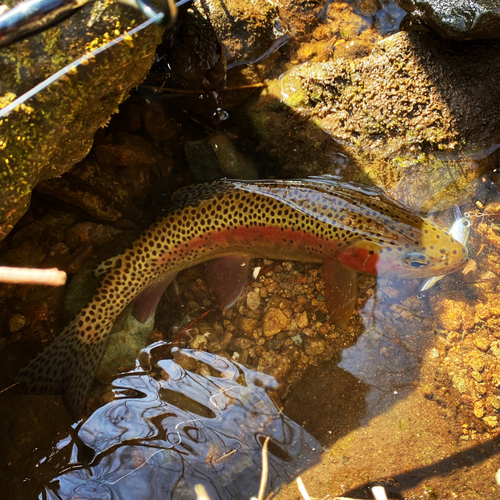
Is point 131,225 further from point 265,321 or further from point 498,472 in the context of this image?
point 498,472

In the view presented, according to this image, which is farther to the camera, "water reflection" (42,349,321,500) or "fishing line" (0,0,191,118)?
"water reflection" (42,349,321,500)

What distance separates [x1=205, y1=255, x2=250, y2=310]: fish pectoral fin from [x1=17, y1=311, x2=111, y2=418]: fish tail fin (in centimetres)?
133

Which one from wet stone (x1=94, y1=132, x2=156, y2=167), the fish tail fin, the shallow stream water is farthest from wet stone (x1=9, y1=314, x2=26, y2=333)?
wet stone (x1=94, y1=132, x2=156, y2=167)

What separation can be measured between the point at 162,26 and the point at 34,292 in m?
2.87

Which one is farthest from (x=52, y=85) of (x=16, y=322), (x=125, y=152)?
(x=16, y=322)

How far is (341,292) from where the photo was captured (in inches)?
158

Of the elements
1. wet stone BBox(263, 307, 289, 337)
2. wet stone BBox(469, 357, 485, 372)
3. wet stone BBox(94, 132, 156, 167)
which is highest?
wet stone BBox(94, 132, 156, 167)

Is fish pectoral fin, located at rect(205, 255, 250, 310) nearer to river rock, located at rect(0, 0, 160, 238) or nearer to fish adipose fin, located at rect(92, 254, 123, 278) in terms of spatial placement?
fish adipose fin, located at rect(92, 254, 123, 278)

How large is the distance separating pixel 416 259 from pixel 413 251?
8 centimetres

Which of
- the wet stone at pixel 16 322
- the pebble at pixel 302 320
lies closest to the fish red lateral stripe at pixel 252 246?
the pebble at pixel 302 320

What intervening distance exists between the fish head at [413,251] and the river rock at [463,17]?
1.76m

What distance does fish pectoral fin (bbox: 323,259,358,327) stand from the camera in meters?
4.00

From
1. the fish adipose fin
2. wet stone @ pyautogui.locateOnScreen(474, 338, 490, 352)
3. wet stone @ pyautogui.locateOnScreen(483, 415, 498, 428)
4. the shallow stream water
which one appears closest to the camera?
the shallow stream water

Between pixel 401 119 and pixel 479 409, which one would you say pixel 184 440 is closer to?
pixel 479 409
